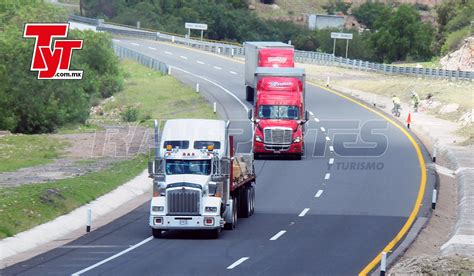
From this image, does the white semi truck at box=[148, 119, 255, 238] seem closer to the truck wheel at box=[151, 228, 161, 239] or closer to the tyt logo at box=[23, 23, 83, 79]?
the truck wheel at box=[151, 228, 161, 239]

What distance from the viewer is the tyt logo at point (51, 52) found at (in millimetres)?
63719

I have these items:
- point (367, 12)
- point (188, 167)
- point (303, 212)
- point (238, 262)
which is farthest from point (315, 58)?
point (238, 262)

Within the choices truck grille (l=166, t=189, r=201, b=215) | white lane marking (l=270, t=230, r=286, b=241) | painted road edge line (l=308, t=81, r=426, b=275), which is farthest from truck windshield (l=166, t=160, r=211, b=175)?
painted road edge line (l=308, t=81, r=426, b=275)

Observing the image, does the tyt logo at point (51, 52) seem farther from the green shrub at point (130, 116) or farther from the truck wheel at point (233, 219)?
the truck wheel at point (233, 219)

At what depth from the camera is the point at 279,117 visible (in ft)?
164

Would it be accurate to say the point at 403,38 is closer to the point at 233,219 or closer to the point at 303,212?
the point at 303,212

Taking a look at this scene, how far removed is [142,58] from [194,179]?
245 feet

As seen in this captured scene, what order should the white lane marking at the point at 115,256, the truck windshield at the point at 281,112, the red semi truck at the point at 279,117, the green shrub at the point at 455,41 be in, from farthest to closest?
the green shrub at the point at 455,41 < the truck windshield at the point at 281,112 < the red semi truck at the point at 279,117 < the white lane marking at the point at 115,256

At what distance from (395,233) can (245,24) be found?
136927mm

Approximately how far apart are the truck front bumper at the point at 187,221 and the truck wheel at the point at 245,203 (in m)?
4.72

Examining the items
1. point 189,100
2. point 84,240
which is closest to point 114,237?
point 84,240

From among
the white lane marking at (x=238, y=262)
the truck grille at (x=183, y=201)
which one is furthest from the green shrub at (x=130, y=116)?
the white lane marking at (x=238, y=262)

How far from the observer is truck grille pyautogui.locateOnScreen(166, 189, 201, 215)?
29984 mm

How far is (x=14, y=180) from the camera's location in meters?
41.4
